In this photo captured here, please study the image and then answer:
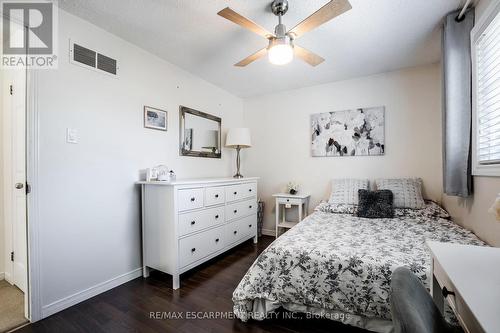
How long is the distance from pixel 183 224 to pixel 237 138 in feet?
5.35

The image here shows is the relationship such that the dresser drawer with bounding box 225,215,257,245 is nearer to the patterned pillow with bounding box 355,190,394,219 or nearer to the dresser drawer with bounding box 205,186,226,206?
the dresser drawer with bounding box 205,186,226,206

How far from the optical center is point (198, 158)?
120 inches

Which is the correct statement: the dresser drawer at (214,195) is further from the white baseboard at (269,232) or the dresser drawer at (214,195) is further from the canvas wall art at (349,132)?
the canvas wall art at (349,132)

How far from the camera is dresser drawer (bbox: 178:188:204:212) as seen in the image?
6.78 feet

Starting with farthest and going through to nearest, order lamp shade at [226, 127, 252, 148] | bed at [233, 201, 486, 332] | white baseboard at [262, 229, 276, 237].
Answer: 1. white baseboard at [262, 229, 276, 237]
2. lamp shade at [226, 127, 252, 148]
3. bed at [233, 201, 486, 332]

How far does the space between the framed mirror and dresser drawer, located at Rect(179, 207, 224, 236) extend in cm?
86

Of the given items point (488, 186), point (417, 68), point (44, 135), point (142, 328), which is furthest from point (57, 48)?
point (417, 68)

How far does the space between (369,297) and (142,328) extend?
1499 millimetres

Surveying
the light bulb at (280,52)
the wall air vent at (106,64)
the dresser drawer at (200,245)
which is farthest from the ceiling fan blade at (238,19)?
the dresser drawer at (200,245)

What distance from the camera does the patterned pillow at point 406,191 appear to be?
243 centimetres

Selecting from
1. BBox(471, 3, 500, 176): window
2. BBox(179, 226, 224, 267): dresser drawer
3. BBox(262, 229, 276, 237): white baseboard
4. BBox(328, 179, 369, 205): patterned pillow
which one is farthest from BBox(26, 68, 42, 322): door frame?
BBox(471, 3, 500, 176): window

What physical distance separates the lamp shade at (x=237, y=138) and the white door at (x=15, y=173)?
7.23 feet

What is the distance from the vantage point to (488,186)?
5.15ft

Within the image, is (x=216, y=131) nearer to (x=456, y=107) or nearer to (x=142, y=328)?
(x=142, y=328)
